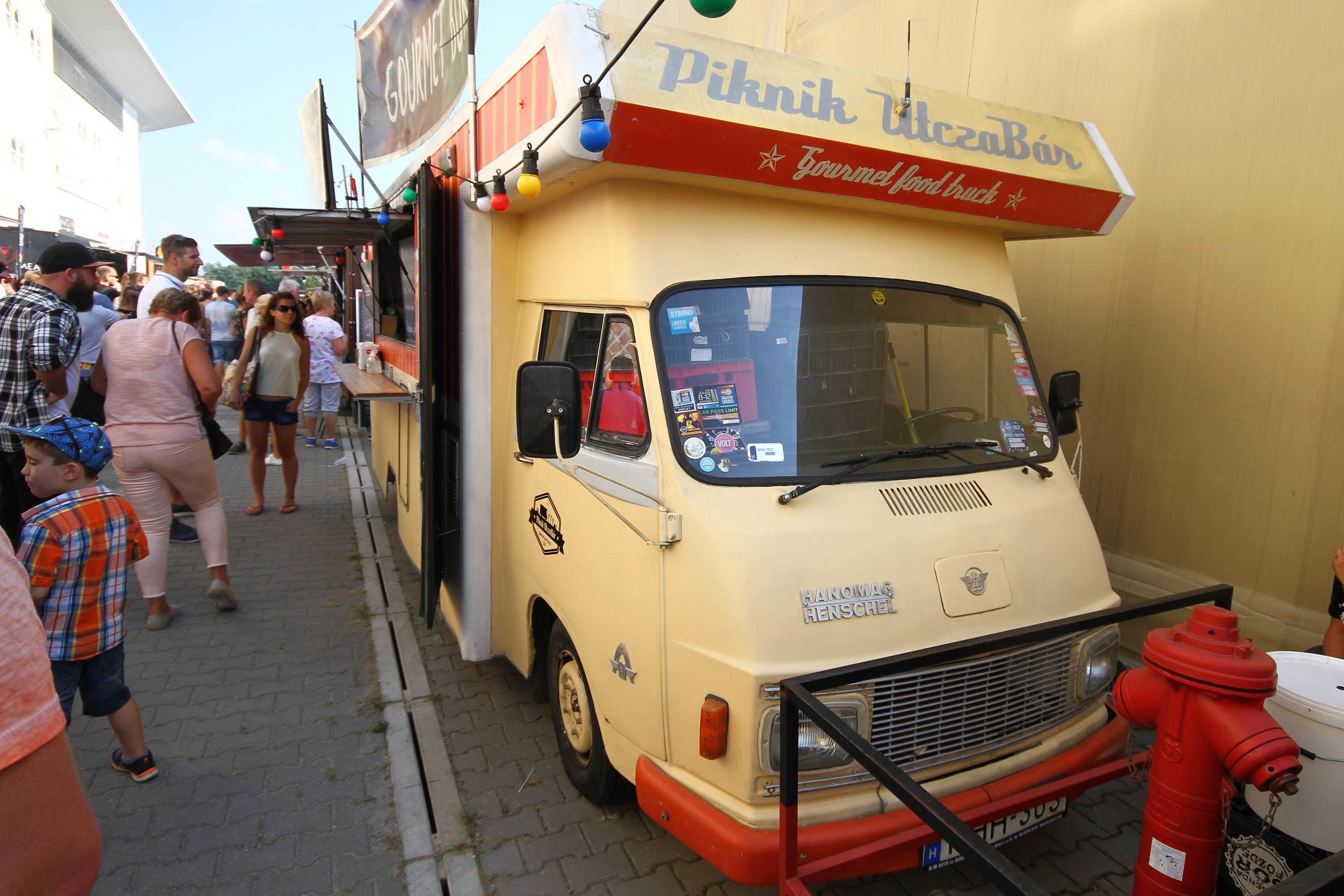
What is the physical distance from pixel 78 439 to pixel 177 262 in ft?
8.94

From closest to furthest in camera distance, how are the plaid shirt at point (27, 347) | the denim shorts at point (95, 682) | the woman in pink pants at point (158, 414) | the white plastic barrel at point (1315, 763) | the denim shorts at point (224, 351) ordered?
the white plastic barrel at point (1315, 763)
the denim shorts at point (95, 682)
the plaid shirt at point (27, 347)
the woman in pink pants at point (158, 414)
the denim shorts at point (224, 351)

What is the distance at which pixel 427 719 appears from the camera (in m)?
4.08

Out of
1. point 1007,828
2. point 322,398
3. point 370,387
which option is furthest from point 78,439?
point 322,398

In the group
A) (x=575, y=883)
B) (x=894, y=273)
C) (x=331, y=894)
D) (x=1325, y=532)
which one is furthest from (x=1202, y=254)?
(x=331, y=894)

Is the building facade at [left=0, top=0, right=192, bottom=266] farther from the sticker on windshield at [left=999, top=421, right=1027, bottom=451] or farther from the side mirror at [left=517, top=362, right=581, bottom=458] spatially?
the sticker on windshield at [left=999, top=421, right=1027, bottom=451]

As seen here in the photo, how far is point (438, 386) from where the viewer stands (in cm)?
397

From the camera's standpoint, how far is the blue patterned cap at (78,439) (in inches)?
123

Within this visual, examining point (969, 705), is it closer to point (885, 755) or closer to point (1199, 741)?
point (885, 755)

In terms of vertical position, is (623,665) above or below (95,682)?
above

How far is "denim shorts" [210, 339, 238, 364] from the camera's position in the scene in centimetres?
1035

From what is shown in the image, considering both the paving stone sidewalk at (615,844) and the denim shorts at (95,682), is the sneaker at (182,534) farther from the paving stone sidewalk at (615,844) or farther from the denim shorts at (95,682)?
the paving stone sidewalk at (615,844)

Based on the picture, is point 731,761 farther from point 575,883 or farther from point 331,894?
point 331,894

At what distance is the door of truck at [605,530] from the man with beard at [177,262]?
129 inches

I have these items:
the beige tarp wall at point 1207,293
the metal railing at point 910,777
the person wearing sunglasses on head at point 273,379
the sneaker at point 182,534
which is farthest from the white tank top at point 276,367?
the metal railing at point 910,777
